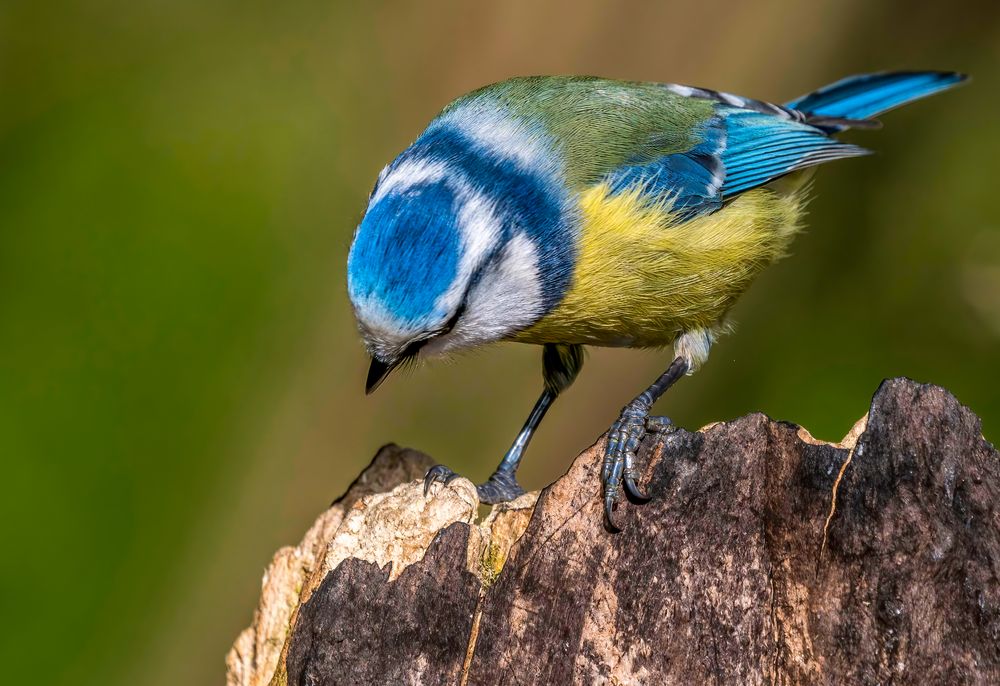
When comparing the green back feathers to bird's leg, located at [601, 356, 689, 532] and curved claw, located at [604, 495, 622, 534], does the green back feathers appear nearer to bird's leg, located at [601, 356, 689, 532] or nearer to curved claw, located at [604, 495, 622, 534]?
bird's leg, located at [601, 356, 689, 532]

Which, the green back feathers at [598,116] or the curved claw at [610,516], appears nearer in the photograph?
the curved claw at [610,516]

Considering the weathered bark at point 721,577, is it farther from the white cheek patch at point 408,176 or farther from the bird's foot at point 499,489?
the bird's foot at point 499,489

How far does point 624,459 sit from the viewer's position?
224 centimetres

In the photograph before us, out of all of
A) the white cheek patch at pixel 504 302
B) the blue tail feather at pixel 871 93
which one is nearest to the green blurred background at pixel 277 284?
the blue tail feather at pixel 871 93

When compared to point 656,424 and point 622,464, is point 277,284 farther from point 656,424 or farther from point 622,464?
point 622,464

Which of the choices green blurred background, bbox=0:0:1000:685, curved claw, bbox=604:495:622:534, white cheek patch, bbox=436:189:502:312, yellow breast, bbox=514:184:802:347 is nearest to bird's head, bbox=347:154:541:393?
white cheek patch, bbox=436:189:502:312

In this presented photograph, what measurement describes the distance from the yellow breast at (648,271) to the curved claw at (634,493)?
72 centimetres

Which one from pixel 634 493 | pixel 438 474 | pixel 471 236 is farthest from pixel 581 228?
pixel 634 493

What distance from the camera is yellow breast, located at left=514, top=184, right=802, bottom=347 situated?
2797 mm

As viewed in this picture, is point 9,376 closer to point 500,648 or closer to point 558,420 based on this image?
point 558,420

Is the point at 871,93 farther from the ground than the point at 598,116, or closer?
farther from the ground

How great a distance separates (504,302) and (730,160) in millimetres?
1077

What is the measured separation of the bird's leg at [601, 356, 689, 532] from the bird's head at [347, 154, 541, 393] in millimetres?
369

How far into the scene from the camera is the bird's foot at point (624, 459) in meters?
2.10
